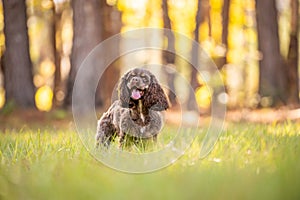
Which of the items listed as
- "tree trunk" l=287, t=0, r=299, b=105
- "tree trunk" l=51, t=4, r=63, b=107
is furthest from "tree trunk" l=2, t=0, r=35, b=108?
"tree trunk" l=287, t=0, r=299, b=105

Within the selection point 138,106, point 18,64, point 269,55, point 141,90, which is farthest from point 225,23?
point 141,90

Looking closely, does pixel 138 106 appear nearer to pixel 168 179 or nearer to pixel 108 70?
pixel 168 179

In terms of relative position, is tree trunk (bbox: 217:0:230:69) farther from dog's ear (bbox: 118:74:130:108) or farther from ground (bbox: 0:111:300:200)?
ground (bbox: 0:111:300:200)

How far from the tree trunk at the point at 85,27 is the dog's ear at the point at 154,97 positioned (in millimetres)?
7749

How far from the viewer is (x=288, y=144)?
485 cm

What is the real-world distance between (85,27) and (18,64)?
10.5 feet

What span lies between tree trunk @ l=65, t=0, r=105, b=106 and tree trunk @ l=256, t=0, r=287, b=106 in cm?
536

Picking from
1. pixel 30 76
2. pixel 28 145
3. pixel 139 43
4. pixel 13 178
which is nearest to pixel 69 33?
pixel 139 43

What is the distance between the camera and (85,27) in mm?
13391

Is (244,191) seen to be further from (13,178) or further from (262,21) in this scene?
(262,21)

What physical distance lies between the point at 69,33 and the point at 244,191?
1121 inches

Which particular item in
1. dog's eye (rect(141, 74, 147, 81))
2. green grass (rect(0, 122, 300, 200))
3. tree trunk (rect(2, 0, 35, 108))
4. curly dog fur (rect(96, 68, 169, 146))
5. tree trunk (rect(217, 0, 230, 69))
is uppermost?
tree trunk (rect(217, 0, 230, 69))

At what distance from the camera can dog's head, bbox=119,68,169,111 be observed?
5.46 meters

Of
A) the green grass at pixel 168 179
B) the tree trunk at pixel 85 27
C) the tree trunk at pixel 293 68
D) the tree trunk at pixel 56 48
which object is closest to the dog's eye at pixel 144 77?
the green grass at pixel 168 179
